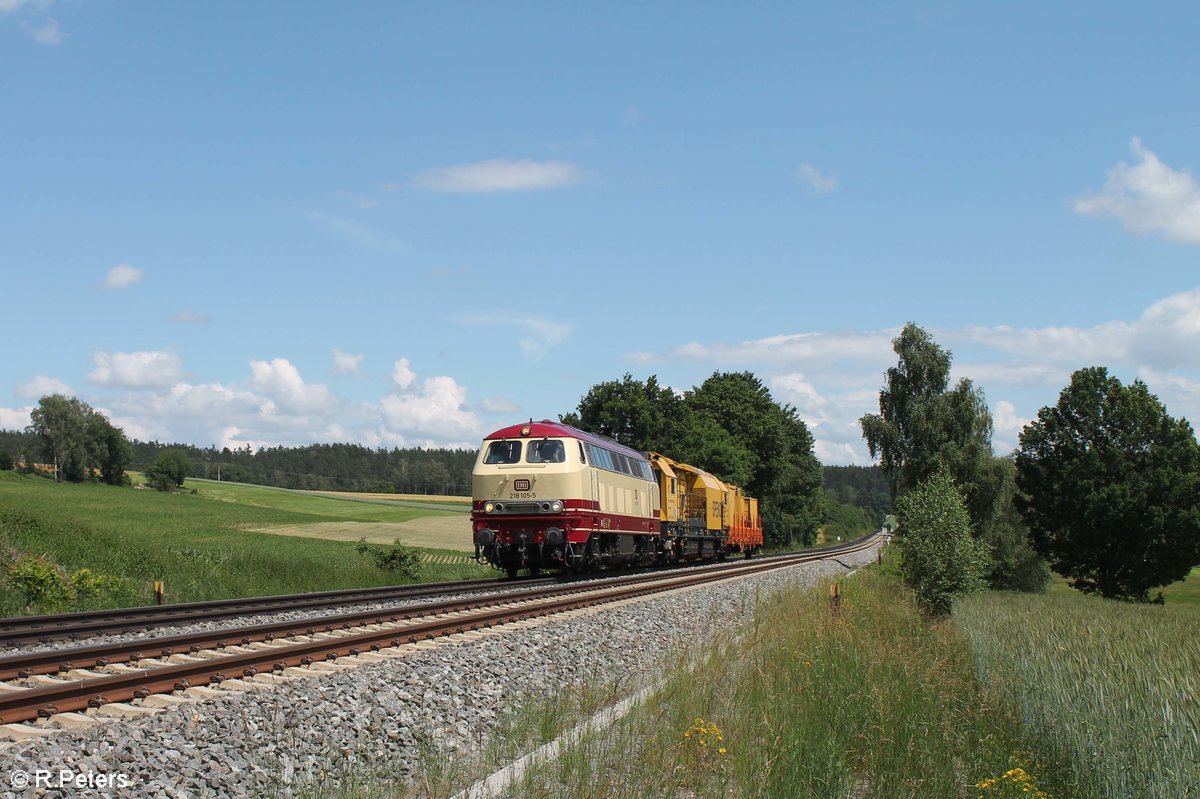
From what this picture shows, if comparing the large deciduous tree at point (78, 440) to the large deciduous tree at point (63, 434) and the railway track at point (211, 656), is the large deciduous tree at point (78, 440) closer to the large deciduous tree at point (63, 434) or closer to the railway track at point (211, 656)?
the large deciduous tree at point (63, 434)

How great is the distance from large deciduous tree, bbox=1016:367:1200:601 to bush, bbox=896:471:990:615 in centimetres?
2752

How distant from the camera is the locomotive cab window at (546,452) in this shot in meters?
24.3

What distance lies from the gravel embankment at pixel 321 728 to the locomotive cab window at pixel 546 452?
11.1m

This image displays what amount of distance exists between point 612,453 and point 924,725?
1862cm

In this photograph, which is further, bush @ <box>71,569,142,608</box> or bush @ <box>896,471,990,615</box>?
bush @ <box>896,471,990,615</box>

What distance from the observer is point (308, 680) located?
9.28 meters

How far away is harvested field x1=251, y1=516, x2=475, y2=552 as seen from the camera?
185 feet

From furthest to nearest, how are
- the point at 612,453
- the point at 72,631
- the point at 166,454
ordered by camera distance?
1. the point at 166,454
2. the point at 612,453
3. the point at 72,631

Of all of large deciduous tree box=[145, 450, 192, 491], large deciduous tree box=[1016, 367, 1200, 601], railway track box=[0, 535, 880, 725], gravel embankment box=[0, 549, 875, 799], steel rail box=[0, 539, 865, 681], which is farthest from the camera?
large deciduous tree box=[145, 450, 192, 491]

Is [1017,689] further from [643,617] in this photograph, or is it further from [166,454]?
[166,454]

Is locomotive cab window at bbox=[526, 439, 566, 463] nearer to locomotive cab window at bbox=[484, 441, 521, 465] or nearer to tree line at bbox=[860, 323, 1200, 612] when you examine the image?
locomotive cab window at bbox=[484, 441, 521, 465]

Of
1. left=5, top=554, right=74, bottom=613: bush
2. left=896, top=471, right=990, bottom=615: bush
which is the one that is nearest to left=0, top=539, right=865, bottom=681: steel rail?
left=5, top=554, right=74, bottom=613: bush

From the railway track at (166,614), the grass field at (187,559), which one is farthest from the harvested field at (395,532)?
the railway track at (166,614)

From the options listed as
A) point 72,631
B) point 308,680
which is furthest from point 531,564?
point 308,680
